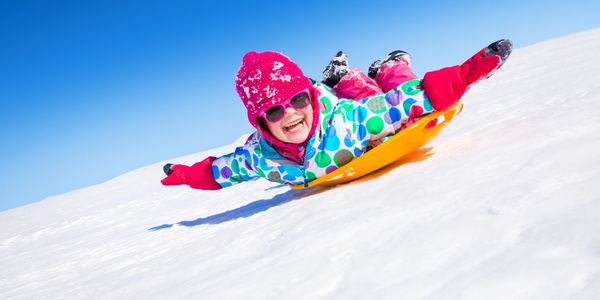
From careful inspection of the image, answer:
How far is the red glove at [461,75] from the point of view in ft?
6.62

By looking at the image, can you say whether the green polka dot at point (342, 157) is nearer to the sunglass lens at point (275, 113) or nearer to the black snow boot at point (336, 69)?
the sunglass lens at point (275, 113)

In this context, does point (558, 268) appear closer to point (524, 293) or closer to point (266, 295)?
point (524, 293)

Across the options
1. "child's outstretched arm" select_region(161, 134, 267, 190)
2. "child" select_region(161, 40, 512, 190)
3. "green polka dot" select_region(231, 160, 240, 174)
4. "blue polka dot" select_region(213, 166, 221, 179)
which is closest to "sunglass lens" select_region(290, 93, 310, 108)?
"child" select_region(161, 40, 512, 190)

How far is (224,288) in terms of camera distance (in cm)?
132

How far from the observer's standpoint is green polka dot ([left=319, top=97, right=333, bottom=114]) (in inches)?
94.6

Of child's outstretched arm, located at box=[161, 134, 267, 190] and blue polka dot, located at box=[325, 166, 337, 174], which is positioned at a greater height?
child's outstretched arm, located at box=[161, 134, 267, 190]

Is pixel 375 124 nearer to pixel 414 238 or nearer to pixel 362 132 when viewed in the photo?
pixel 362 132

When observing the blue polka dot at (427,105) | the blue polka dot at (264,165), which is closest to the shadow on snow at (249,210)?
the blue polka dot at (264,165)

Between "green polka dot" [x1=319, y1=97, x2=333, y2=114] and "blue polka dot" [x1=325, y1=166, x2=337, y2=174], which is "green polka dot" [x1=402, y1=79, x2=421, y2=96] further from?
"blue polka dot" [x1=325, y1=166, x2=337, y2=174]

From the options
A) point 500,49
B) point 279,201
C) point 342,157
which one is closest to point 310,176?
point 342,157

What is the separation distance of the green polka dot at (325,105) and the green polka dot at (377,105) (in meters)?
0.24

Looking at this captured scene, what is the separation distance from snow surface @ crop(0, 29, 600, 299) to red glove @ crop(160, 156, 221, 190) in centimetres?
26

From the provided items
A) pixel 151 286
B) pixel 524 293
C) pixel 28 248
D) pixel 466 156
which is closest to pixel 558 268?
pixel 524 293

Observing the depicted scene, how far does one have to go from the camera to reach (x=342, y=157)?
2.38m
